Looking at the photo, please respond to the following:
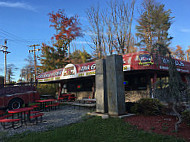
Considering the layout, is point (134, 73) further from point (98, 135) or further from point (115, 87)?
point (98, 135)

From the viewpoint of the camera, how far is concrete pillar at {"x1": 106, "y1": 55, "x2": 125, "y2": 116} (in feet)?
26.2

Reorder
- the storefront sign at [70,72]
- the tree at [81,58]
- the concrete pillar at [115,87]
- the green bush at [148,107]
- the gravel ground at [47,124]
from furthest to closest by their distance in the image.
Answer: the tree at [81,58]
the storefront sign at [70,72]
the concrete pillar at [115,87]
the green bush at [148,107]
the gravel ground at [47,124]

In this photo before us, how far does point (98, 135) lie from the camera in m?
5.52

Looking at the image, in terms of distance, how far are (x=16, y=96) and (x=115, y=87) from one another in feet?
Result: 27.2

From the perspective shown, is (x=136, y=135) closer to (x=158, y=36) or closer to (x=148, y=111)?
(x=148, y=111)

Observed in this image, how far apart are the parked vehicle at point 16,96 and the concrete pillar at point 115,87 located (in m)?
7.65

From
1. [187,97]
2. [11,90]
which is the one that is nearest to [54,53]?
[11,90]

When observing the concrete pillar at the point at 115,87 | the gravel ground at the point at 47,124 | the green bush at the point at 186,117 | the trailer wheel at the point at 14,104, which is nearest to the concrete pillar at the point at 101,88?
the concrete pillar at the point at 115,87

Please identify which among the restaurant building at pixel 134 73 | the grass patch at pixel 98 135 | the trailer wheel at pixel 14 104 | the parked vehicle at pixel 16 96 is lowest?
the grass patch at pixel 98 135

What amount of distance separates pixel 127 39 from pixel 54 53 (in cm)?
1847

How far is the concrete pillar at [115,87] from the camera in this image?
26.2ft

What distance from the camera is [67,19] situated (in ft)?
105

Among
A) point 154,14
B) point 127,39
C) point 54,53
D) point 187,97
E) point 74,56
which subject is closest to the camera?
point 187,97

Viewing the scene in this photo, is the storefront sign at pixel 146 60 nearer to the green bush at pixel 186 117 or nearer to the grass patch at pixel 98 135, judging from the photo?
the green bush at pixel 186 117
